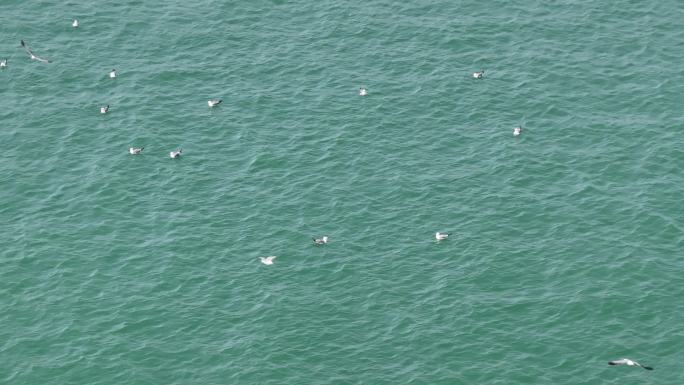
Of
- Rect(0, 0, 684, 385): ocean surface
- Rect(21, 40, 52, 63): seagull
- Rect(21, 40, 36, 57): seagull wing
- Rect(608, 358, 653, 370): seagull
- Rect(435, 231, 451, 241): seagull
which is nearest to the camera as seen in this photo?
Rect(608, 358, 653, 370): seagull

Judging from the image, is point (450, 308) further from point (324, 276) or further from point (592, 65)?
point (592, 65)

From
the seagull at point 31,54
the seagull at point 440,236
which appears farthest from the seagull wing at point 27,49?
the seagull at point 440,236

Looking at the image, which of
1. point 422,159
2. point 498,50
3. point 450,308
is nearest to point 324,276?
point 450,308

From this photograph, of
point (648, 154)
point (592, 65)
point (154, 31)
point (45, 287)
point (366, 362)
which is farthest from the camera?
point (154, 31)

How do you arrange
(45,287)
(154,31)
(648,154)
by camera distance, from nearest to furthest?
(45,287) < (648,154) < (154,31)

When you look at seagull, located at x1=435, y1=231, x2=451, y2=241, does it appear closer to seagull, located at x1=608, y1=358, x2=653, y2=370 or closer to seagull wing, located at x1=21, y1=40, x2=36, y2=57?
seagull, located at x1=608, y1=358, x2=653, y2=370

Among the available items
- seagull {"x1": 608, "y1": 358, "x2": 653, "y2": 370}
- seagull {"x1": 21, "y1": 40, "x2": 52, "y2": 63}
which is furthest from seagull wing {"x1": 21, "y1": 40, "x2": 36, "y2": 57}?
seagull {"x1": 608, "y1": 358, "x2": 653, "y2": 370}

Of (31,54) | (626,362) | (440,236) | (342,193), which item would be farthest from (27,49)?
(626,362)

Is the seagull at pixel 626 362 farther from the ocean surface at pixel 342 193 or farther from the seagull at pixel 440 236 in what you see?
the seagull at pixel 440 236

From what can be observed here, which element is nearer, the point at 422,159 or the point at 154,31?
the point at 422,159
